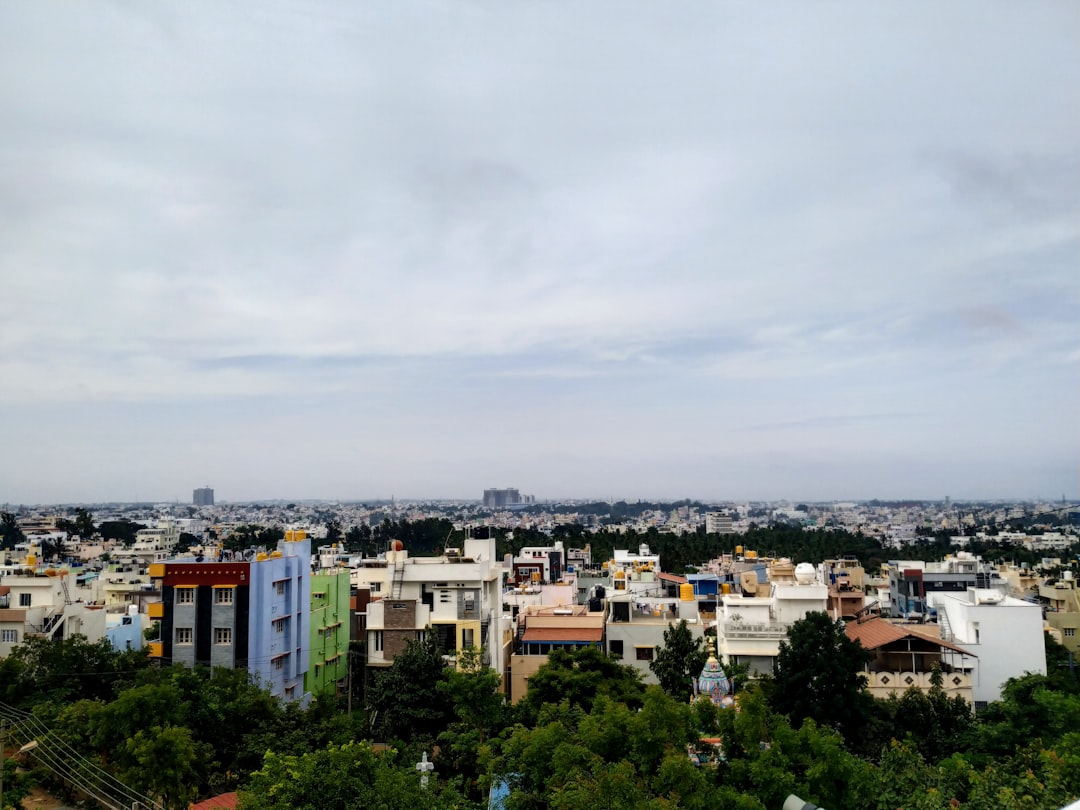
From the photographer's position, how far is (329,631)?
2248 cm

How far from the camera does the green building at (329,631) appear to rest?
21.5 m

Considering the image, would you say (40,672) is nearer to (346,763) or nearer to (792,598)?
(346,763)

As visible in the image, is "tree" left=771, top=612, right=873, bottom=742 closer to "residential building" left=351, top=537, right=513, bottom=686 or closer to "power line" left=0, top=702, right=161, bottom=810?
"residential building" left=351, top=537, right=513, bottom=686

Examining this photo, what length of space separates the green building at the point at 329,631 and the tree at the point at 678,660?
26.9 feet

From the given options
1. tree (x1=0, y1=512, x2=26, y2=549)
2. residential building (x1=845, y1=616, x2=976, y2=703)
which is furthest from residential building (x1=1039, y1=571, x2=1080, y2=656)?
tree (x1=0, y1=512, x2=26, y2=549)

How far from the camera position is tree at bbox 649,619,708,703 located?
1834 cm

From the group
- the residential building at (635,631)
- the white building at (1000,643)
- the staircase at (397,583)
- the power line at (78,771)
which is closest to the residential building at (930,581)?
the white building at (1000,643)

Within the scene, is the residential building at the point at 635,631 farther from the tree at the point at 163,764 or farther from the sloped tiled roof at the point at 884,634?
the tree at the point at 163,764

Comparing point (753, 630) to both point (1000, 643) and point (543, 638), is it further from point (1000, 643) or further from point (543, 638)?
point (1000, 643)

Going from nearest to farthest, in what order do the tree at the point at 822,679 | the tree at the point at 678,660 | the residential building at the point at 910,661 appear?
the tree at the point at 822,679 → the tree at the point at 678,660 → the residential building at the point at 910,661

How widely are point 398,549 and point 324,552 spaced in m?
33.2

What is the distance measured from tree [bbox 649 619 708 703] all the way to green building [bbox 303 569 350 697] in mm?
8208

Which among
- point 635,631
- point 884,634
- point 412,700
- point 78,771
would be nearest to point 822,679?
point 884,634

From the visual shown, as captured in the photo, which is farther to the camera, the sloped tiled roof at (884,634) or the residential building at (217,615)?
the sloped tiled roof at (884,634)
